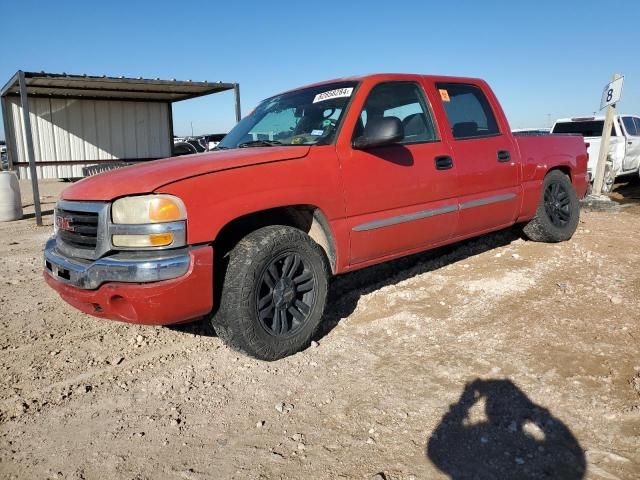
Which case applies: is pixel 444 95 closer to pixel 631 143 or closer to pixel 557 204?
pixel 557 204

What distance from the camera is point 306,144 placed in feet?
11.7

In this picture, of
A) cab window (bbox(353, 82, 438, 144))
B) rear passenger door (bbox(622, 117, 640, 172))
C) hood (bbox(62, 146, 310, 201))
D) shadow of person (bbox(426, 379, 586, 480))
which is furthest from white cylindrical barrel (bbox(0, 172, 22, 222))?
rear passenger door (bbox(622, 117, 640, 172))

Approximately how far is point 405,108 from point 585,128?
926 cm

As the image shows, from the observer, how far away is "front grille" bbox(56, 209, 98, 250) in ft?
9.70

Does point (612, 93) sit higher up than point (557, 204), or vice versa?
point (612, 93)

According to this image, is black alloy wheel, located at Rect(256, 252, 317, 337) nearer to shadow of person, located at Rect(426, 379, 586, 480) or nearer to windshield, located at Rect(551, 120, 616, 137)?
shadow of person, located at Rect(426, 379, 586, 480)

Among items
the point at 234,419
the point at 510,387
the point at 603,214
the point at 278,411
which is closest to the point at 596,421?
the point at 510,387

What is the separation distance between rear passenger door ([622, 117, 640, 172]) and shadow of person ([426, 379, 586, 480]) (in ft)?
35.2

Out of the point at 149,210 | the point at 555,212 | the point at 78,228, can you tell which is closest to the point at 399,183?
the point at 149,210

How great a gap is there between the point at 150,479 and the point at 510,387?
1987 mm

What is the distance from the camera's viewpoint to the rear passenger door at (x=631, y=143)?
11410 mm

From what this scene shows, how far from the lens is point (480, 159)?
14.6 feet

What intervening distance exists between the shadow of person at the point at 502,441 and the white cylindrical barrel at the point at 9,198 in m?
9.48

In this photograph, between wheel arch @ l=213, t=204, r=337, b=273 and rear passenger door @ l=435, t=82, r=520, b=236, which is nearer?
wheel arch @ l=213, t=204, r=337, b=273
